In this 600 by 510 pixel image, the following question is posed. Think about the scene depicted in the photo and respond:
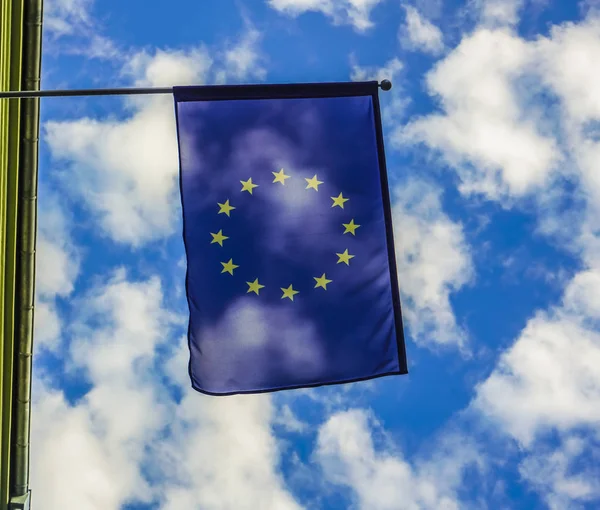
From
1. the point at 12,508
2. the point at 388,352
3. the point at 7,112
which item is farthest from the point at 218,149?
the point at 12,508

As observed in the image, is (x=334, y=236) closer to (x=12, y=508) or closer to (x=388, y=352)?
(x=388, y=352)

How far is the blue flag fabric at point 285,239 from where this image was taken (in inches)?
469

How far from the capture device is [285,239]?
40.0 feet

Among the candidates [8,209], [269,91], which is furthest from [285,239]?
[8,209]

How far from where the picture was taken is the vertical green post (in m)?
14.5

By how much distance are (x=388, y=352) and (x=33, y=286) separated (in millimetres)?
7782

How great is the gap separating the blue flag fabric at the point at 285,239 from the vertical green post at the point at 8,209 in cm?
466

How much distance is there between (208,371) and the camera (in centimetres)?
1176

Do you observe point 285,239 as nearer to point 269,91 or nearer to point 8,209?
point 269,91

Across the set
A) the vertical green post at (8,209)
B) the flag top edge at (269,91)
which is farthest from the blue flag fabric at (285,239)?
the vertical green post at (8,209)

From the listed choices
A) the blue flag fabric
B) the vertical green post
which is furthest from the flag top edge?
the vertical green post

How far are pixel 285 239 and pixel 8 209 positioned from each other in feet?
20.5

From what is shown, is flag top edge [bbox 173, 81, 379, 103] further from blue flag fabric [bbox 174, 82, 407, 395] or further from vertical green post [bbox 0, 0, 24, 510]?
vertical green post [bbox 0, 0, 24, 510]

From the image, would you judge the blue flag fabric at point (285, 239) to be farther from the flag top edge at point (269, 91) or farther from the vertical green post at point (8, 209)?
the vertical green post at point (8, 209)
